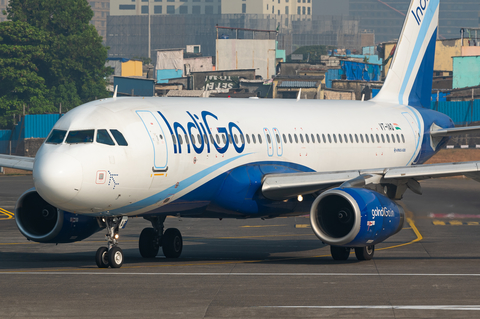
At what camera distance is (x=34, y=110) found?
97.4 metres

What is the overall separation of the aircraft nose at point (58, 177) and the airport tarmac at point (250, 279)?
85.9 inches

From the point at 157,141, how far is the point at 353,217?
5916 mm

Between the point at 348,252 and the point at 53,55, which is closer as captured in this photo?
the point at 348,252

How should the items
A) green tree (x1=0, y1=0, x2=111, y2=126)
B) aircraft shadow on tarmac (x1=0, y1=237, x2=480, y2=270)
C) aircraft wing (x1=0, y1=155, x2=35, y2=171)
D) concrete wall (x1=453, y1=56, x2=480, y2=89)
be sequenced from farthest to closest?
green tree (x1=0, y1=0, x2=111, y2=126) → concrete wall (x1=453, y1=56, x2=480, y2=89) → aircraft wing (x1=0, y1=155, x2=35, y2=171) → aircraft shadow on tarmac (x1=0, y1=237, x2=480, y2=270)

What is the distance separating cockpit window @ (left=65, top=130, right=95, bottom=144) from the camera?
19281 millimetres

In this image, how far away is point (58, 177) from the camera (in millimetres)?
18141

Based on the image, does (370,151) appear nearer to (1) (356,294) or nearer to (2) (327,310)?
(1) (356,294)

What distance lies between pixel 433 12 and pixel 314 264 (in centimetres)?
1855

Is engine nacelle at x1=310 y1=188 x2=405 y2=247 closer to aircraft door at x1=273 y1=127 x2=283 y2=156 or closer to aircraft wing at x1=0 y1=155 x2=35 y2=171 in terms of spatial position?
aircraft door at x1=273 y1=127 x2=283 y2=156

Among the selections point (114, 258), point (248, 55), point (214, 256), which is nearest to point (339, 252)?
point (214, 256)

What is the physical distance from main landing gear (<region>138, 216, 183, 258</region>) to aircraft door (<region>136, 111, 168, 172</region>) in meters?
4.32

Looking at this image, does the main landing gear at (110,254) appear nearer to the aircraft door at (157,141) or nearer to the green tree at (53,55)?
the aircraft door at (157,141)

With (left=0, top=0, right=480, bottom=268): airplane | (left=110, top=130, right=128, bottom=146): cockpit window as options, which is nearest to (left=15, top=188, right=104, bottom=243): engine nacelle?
(left=0, top=0, right=480, bottom=268): airplane

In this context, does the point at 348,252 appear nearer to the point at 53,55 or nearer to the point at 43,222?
the point at 43,222
